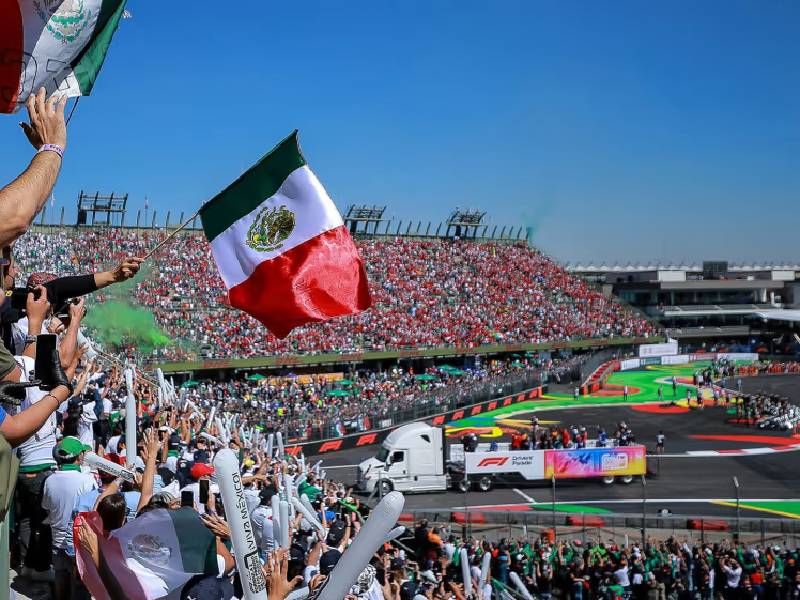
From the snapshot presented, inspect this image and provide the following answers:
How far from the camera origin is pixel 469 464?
24703 millimetres

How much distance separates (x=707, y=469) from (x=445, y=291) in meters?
30.4

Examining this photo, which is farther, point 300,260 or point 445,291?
point 445,291

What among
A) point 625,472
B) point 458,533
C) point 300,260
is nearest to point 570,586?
point 458,533

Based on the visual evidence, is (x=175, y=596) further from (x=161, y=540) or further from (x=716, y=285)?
(x=716, y=285)

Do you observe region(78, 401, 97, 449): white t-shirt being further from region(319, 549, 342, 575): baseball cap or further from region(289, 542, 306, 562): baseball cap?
region(319, 549, 342, 575): baseball cap

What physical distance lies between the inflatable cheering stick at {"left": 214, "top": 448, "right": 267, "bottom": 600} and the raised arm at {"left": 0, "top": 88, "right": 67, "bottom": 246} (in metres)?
1.07

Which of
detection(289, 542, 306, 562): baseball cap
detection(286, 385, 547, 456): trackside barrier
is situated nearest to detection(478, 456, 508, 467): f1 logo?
detection(286, 385, 547, 456): trackside barrier

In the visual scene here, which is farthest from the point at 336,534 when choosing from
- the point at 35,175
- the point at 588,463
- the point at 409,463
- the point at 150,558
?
the point at 588,463

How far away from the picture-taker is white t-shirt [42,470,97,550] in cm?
555

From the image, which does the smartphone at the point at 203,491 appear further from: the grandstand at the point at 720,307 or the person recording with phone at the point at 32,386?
the grandstand at the point at 720,307

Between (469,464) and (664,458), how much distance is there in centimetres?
953

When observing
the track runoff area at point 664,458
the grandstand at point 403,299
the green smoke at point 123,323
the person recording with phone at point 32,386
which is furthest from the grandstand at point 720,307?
the person recording with phone at point 32,386

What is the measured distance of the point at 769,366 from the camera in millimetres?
54281

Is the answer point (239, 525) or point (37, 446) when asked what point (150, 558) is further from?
point (37, 446)
